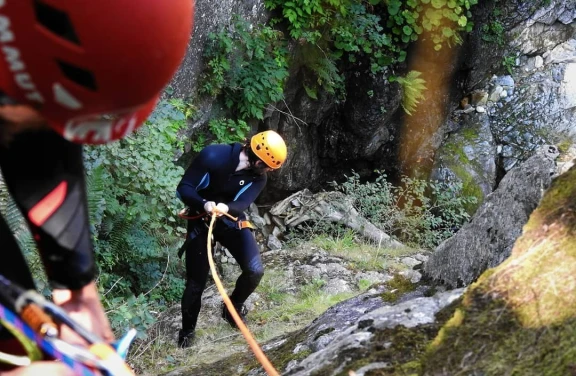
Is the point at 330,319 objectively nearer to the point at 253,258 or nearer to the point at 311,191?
the point at 253,258

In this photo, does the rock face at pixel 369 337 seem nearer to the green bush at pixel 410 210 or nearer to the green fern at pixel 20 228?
the green fern at pixel 20 228

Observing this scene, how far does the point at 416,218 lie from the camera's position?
11242 millimetres

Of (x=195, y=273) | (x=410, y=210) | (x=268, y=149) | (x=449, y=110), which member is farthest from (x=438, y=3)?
(x=195, y=273)

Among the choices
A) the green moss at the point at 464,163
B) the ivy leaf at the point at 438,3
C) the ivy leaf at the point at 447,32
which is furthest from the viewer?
the green moss at the point at 464,163

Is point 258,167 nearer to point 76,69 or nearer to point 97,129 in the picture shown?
point 97,129

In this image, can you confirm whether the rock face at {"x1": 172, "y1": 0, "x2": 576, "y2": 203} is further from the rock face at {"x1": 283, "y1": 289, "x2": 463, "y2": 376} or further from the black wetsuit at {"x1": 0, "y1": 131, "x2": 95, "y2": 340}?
the black wetsuit at {"x1": 0, "y1": 131, "x2": 95, "y2": 340}

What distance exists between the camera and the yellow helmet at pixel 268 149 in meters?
5.04

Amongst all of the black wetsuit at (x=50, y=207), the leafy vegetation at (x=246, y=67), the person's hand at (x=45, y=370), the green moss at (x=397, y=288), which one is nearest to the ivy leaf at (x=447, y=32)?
the leafy vegetation at (x=246, y=67)

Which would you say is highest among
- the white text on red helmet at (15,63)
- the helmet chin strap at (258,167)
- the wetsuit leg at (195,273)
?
the white text on red helmet at (15,63)

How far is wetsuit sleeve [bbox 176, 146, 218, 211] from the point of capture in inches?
196

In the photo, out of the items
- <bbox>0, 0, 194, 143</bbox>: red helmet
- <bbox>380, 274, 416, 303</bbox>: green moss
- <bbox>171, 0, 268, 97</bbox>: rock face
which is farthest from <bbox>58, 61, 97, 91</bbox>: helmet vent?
<bbox>171, 0, 268, 97</bbox>: rock face

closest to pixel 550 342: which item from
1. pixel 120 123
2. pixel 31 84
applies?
pixel 120 123

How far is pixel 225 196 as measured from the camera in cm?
526

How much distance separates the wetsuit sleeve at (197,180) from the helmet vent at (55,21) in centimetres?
381
